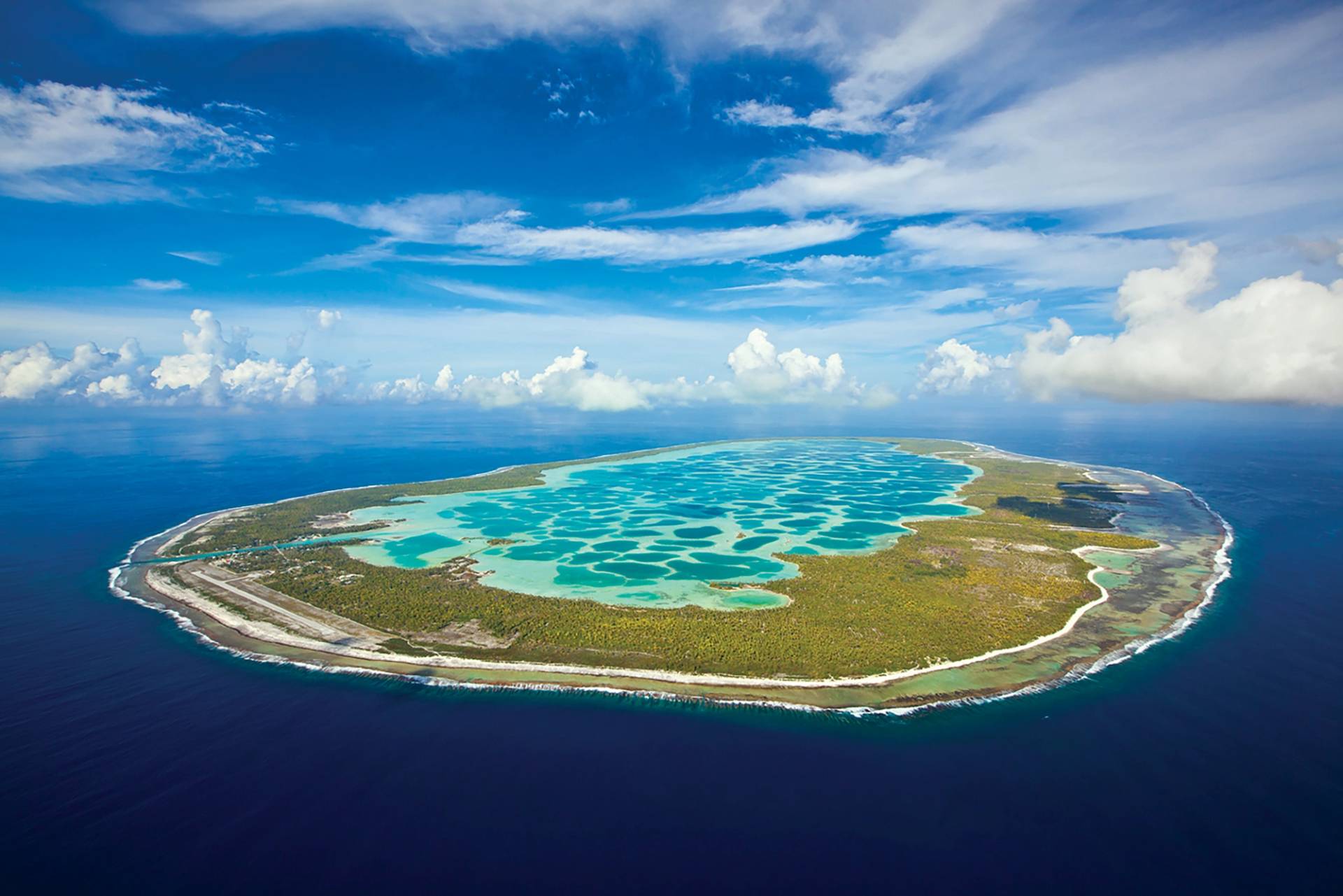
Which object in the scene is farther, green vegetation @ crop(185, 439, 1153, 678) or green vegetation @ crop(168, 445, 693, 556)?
green vegetation @ crop(168, 445, 693, 556)

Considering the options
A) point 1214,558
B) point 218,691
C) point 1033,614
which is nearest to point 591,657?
point 218,691

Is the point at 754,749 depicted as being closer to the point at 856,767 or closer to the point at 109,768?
the point at 856,767

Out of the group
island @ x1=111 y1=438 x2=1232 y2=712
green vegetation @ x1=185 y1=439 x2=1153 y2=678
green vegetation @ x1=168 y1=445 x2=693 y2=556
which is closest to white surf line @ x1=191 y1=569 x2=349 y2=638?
island @ x1=111 y1=438 x2=1232 y2=712

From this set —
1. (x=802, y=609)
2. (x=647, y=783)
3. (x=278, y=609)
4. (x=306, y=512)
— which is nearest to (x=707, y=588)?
(x=802, y=609)

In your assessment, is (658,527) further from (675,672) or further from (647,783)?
(647,783)

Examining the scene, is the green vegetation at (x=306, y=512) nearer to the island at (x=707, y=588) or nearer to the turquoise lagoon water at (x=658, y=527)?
the island at (x=707, y=588)

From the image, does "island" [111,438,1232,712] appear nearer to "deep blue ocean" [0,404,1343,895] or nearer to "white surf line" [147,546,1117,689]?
"white surf line" [147,546,1117,689]
